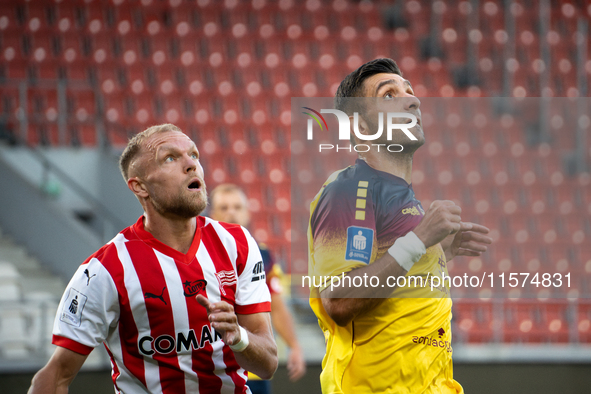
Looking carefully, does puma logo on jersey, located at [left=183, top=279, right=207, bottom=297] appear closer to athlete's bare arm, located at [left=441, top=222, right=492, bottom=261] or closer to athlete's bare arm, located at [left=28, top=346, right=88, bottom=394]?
athlete's bare arm, located at [left=28, top=346, right=88, bottom=394]

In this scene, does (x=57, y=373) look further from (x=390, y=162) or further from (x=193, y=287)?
(x=390, y=162)

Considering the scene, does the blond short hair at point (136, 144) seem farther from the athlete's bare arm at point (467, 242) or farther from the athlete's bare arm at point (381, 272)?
the athlete's bare arm at point (467, 242)

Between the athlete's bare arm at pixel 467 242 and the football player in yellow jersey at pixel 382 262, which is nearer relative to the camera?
the football player in yellow jersey at pixel 382 262

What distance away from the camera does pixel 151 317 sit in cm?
199

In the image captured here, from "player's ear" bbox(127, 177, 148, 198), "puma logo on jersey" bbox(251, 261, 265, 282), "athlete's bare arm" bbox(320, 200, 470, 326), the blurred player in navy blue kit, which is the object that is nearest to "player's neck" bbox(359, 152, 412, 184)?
"athlete's bare arm" bbox(320, 200, 470, 326)

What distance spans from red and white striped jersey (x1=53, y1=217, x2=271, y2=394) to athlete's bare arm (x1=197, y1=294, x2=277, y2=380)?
0.11 meters

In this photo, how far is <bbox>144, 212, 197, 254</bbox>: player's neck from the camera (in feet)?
6.93

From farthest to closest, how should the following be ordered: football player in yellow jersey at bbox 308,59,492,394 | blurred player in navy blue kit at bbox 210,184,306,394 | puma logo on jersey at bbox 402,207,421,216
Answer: blurred player in navy blue kit at bbox 210,184,306,394 < puma logo on jersey at bbox 402,207,421,216 < football player in yellow jersey at bbox 308,59,492,394

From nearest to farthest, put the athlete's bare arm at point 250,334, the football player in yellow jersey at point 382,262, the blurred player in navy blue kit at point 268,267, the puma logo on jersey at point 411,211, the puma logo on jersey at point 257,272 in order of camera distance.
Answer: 1. the athlete's bare arm at point 250,334
2. the football player in yellow jersey at point 382,262
3. the puma logo on jersey at point 411,211
4. the puma logo on jersey at point 257,272
5. the blurred player in navy blue kit at point 268,267

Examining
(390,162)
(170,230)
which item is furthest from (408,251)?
(170,230)

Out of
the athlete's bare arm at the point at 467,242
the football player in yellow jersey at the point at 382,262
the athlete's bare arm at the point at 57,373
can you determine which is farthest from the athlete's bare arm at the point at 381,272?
the athlete's bare arm at the point at 57,373

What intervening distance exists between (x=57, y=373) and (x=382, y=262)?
1064 mm

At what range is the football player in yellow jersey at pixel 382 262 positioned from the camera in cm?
190

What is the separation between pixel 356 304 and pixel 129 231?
849mm
